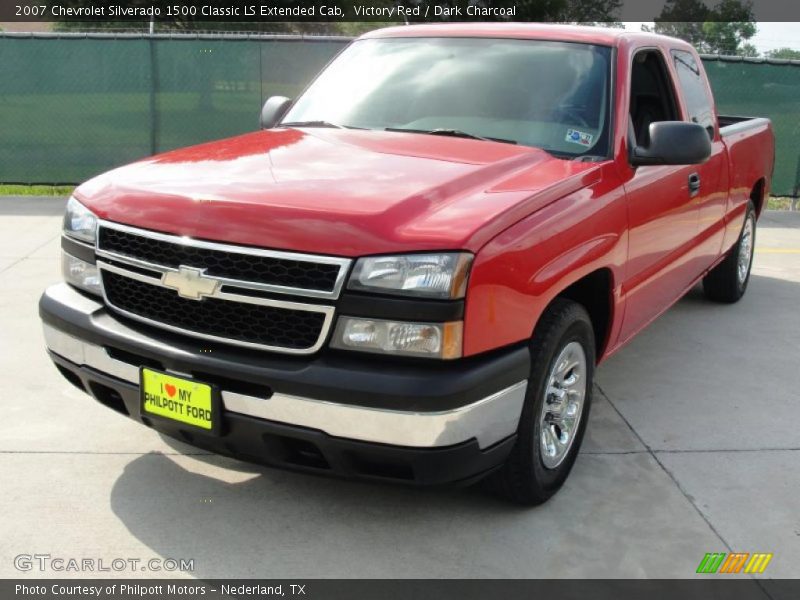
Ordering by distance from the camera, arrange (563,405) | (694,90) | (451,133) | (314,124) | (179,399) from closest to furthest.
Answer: (179,399)
(563,405)
(451,133)
(314,124)
(694,90)

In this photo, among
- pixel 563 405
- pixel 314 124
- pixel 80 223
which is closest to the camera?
pixel 80 223

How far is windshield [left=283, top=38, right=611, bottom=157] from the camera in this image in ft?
13.3

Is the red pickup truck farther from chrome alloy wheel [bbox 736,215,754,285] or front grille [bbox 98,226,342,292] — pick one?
chrome alloy wheel [bbox 736,215,754,285]

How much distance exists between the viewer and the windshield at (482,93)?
4.04 m

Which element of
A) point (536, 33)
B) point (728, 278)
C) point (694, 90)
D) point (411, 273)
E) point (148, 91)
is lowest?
point (728, 278)

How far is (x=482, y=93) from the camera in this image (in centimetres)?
421

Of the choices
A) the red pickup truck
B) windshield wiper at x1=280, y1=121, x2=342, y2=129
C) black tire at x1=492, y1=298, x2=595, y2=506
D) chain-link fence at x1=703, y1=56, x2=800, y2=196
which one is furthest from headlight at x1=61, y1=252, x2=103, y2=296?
chain-link fence at x1=703, y1=56, x2=800, y2=196

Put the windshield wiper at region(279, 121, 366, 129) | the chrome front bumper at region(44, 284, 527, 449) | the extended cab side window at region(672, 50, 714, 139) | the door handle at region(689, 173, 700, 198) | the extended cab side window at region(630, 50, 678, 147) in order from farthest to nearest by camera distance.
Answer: the extended cab side window at region(672, 50, 714, 139) < the door handle at region(689, 173, 700, 198) < the extended cab side window at region(630, 50, 678, 147) < the windshield wiper at region(279, 121, 366, 129) < the chrome front bumper at region(44, 284, 527, 449)

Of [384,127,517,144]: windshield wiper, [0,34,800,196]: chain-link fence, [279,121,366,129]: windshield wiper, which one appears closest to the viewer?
[384,127,517,144]: windshield wiper

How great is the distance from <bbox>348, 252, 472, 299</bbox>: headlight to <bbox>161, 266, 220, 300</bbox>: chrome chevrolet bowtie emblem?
0.50 metres

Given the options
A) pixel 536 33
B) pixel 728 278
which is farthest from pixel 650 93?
pixel 728 278

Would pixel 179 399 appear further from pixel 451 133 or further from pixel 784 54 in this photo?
pixel 784 54

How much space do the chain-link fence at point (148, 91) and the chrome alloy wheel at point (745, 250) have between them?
4988mm

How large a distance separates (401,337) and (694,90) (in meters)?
3.39
